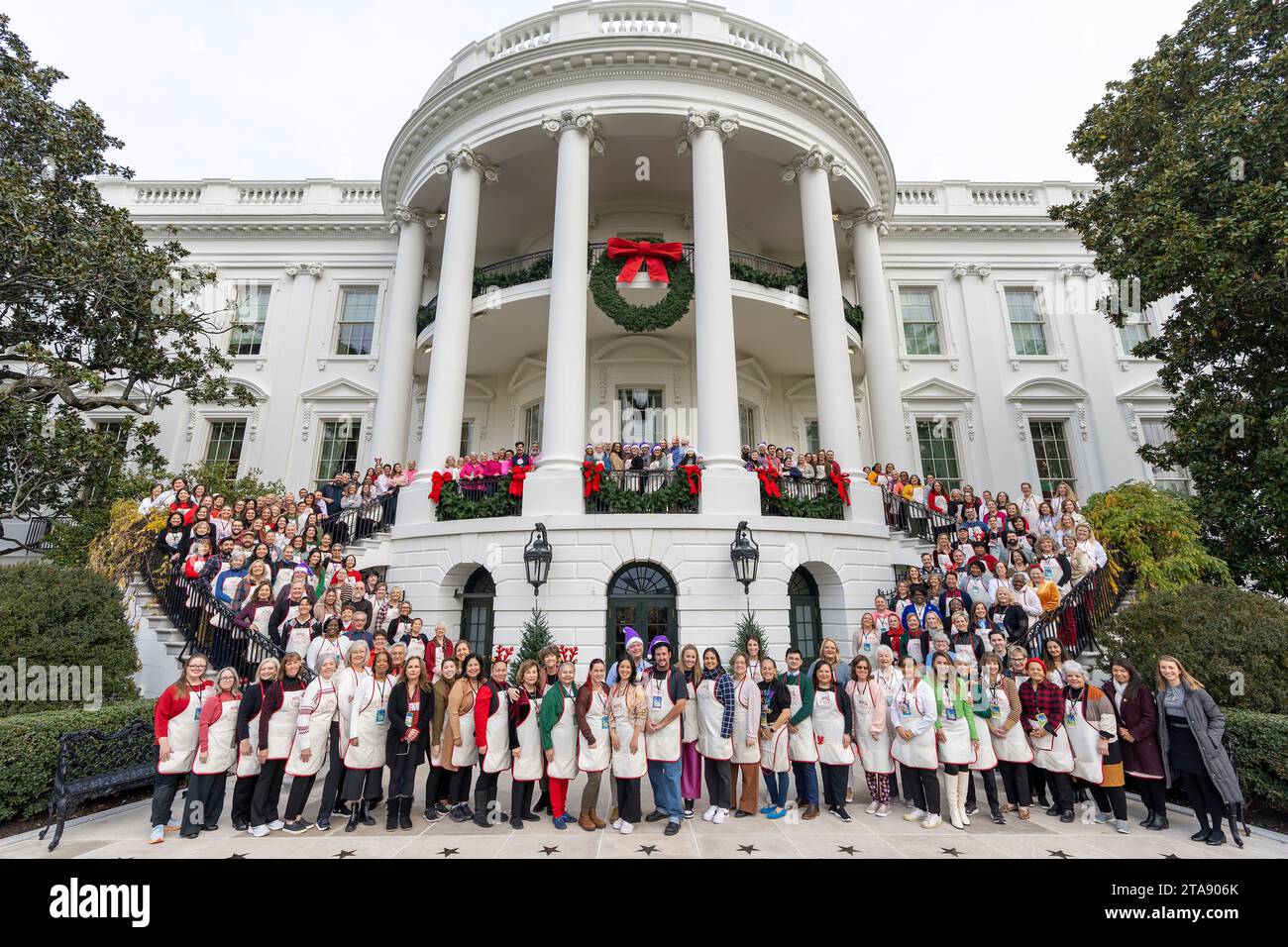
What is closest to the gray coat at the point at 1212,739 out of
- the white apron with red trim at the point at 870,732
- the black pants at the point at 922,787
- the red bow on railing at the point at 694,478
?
the black pants at the point at 922,787

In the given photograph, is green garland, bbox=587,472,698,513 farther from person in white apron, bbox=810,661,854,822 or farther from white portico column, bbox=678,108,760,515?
person in white apron, bbox=810,661,854,822

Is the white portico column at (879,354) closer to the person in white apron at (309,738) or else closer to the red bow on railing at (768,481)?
the red bow on railing at (768,481)

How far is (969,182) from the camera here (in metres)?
20.0

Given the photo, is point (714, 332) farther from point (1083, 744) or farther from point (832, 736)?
point (1083, 744)

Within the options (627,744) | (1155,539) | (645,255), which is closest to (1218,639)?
(1155,539)

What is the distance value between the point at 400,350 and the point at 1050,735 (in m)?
15.4

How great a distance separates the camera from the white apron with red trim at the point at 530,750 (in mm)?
5738

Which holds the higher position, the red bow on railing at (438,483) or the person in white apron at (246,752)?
the red bow on railing at (438,483)

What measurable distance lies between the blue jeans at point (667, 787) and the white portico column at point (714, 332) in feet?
19.1

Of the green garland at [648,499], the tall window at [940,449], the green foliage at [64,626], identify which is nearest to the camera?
the green foliage at [64,626]

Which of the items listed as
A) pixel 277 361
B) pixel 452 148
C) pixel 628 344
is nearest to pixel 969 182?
pixel 628 344

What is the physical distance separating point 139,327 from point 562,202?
9.56 m

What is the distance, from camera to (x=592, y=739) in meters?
5.75

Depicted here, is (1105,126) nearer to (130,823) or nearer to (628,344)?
(628,344)
